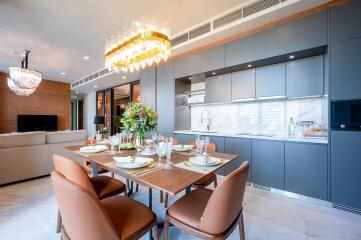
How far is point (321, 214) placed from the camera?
1.94 m

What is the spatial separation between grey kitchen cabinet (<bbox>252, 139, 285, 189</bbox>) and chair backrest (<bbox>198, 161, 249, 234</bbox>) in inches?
66.0

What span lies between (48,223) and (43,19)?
3019 millimetres

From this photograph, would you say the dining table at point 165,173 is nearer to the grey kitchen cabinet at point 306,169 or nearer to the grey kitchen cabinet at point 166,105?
the grey kitchen cabinet at point 306,169

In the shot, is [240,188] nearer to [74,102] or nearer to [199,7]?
[199,7]

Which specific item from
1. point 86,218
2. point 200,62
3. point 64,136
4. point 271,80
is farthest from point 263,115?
point 64,136

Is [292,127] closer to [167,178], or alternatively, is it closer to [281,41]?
[281,41]

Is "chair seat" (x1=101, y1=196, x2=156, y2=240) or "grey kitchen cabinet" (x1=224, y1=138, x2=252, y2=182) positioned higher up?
"grey kitchen cabinet" (x1=224, y1=138, x2=252, y2=182)

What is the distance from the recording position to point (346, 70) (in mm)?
1982

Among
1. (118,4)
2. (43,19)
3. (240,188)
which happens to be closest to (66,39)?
(43,19)

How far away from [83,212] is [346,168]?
265 centimetres

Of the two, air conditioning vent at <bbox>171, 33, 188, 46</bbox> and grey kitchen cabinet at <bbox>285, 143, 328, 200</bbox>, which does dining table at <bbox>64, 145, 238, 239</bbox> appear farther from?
air conditioning vent at <bbox>171, 33, 188, 46</bbox>

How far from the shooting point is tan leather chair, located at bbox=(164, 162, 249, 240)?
3.09 feet

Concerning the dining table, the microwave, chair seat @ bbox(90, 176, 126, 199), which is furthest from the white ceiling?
chair seat @ bbox(90, 176, 126, 199)

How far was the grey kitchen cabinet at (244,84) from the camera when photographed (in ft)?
9.70
